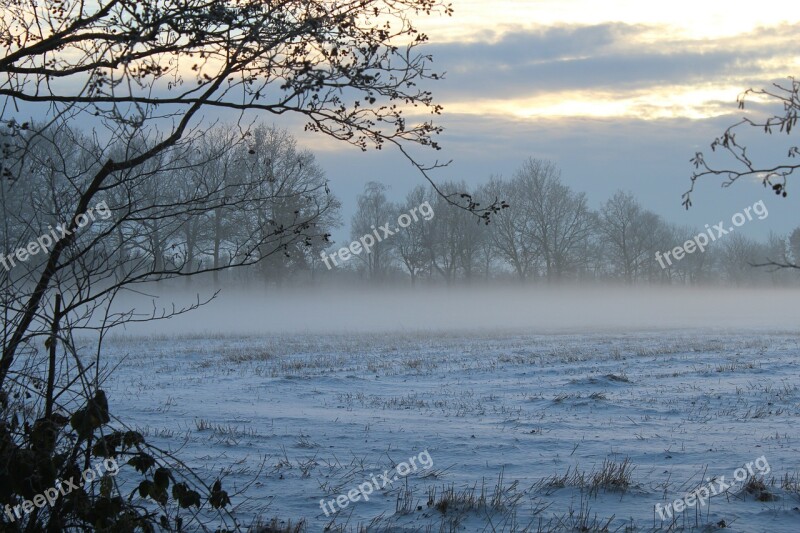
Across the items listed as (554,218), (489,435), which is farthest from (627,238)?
(489,435)

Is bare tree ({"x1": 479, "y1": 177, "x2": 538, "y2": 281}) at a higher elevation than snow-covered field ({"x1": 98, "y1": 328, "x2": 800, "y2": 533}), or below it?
higher

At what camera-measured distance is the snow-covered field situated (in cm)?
567

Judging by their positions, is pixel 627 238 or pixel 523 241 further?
pixel 627 238

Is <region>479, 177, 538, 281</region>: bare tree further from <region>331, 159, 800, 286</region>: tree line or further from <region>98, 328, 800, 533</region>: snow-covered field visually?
<region>98, 328, 800, 533</region>: snow-covered field

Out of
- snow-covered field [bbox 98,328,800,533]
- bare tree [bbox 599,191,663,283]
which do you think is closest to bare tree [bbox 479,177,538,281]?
bare tree [bbox 599,191,663,283]

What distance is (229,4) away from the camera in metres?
A: 4.99

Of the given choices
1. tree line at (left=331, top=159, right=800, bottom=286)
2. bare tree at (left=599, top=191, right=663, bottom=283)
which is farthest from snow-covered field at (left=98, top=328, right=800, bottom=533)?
bare tree at (left=599, top=191, right=663, bottom=283)

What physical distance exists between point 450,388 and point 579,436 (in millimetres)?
4842

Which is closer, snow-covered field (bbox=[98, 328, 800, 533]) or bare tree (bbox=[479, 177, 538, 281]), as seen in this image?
snow-covered field (bbox=[98, 328, 800, 533])

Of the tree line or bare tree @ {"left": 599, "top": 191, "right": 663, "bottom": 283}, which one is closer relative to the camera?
the tree line

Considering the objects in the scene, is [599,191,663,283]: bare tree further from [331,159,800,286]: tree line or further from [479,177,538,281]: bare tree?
[479,177,538,281]: bare tree

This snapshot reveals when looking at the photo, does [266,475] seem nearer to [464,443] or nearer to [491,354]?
[464,443]

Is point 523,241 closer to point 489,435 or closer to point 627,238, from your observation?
point 627,238

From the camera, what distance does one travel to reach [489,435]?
345 inches
